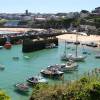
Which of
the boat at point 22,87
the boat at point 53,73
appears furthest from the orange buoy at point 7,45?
the boat at point 22,87

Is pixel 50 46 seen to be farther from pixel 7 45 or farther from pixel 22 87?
pixel 22 87

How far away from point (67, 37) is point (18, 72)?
54.0 metres

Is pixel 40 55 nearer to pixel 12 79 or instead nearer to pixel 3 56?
pixel 3 56

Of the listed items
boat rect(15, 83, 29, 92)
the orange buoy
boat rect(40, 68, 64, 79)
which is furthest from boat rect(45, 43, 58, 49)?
boat rect(15, 83, 29, 92)

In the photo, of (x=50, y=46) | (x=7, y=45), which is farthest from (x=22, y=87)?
(x=50, y=46)

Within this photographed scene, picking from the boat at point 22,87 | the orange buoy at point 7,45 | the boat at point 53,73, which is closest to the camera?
the boat at point 22,87

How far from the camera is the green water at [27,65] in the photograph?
39.3m

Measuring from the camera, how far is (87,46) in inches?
3342

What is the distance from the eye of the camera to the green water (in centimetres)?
3934

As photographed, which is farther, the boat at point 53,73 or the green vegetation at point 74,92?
the boat at point 53,73

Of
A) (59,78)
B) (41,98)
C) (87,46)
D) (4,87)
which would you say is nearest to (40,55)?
(87,46)

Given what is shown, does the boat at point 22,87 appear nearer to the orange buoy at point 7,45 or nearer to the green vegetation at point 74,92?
the green vegetation at point 74,92

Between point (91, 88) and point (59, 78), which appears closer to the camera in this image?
point (91, 88)

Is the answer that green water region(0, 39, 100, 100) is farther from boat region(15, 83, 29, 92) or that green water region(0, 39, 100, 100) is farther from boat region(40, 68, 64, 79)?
boat region(40, 68, 64, 79)
